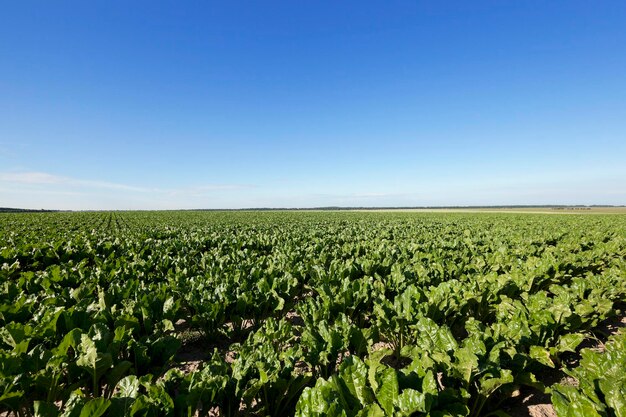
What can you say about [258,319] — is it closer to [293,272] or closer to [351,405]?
[293,272]

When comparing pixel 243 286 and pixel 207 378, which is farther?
pixel 243 286

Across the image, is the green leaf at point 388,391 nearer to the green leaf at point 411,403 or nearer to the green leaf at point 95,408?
the green leaf at point 411,403

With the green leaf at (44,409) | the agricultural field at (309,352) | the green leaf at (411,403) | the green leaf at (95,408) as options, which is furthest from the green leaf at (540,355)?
the green leaf at (44,409)

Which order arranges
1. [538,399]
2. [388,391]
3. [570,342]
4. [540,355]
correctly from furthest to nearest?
[570,342] < [538,399] < [540,355] < [388,391]

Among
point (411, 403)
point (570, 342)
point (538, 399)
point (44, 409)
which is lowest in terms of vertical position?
point (538, 399)

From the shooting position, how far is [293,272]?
8188 millimetres

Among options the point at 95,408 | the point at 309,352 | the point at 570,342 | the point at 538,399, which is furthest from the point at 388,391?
the point at 570,342

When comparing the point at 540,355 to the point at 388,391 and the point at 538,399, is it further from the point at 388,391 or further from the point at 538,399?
the point at 388,391

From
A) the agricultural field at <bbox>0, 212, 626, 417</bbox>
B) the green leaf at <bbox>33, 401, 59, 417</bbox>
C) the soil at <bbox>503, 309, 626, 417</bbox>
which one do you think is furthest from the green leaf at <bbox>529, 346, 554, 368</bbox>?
the green leaf at <bbox>33, 401, 59, 417</bbox>

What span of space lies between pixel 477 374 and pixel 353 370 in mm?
1363

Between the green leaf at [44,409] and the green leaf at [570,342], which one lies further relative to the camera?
the green leaf at [570,342]

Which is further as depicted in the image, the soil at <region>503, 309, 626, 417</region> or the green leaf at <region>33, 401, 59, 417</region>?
the soil at <region>503, 309, 626, 417</region>

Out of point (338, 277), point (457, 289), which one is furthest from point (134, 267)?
point (457, 289)

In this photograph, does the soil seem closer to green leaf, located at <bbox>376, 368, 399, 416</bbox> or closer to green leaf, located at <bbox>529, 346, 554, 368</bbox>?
green leaf, located at <bbox>529, 346, 554, 368</bbox>
